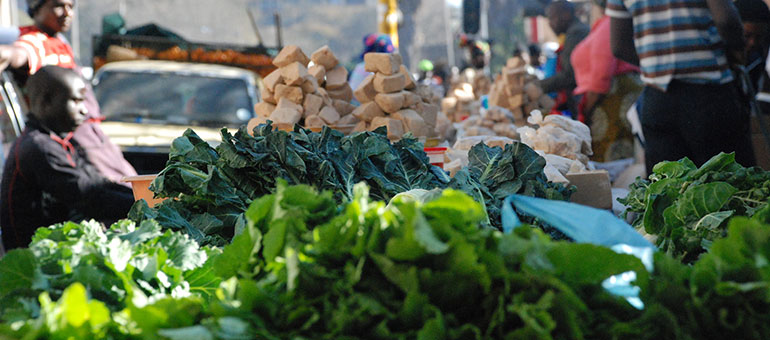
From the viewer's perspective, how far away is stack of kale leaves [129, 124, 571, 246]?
2.17 m

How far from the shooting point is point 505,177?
100 inches

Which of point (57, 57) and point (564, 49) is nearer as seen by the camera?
point (57, 57)

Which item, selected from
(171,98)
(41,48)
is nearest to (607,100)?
(171,98)

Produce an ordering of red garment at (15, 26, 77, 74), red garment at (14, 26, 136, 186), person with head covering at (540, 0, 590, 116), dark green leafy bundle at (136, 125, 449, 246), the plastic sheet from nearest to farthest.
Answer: the plastic sheet
dark green leafy bundle at (136, 125, 449, 246)
red garment at (14, 26, 136, 186)
red garment at (15, 26, 77, 74)
person with head covering at (540, 0, 590, 116)

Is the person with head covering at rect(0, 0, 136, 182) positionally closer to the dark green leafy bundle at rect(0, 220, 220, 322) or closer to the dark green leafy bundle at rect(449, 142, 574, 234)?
the dark green leafy bundle at rect(449, 142, 574, 234)

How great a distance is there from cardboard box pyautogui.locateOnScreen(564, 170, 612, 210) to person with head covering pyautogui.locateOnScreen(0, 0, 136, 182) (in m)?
2.62

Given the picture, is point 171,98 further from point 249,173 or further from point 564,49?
point 249,173

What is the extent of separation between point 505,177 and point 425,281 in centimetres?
149

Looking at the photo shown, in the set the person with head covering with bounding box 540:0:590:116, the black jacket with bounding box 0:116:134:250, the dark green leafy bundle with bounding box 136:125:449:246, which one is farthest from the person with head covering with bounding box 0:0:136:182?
the person with head covering with bounding box 540:0:590:116

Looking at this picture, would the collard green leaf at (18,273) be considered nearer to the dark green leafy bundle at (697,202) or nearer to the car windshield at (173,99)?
the dark green leafy bundle at (697,202)

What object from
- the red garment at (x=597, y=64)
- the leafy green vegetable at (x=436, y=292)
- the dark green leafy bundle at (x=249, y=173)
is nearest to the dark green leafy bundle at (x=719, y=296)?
the leafy green vegetable at (x=436, y=292)

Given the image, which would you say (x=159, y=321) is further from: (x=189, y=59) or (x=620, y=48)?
(x=189, y=59)

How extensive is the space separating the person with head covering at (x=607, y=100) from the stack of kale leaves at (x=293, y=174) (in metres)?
3.35

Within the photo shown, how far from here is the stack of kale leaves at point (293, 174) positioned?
85.4 inches
